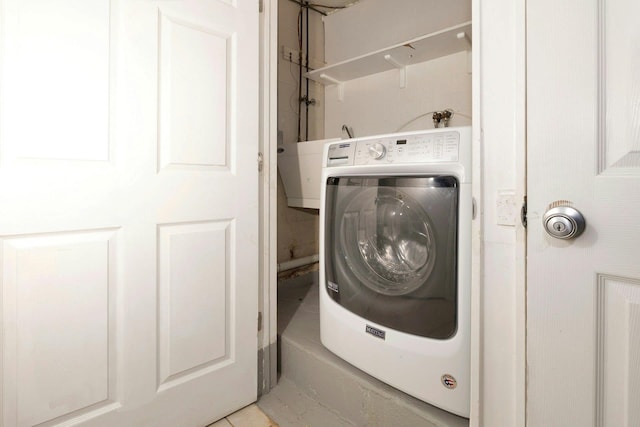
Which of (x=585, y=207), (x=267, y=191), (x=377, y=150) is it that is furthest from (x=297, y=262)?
(x=585, y=207)

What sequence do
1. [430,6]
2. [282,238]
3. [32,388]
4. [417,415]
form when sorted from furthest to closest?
[282,238]
[430,6]
[417,415]
[32,388]

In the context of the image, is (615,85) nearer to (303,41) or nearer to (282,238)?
(282,238)

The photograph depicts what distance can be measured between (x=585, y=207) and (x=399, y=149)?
0.59m

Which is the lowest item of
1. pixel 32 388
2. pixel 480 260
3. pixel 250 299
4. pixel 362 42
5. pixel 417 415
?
pixel 417 415

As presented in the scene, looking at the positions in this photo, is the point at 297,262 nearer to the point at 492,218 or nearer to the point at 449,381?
the point at 449,381

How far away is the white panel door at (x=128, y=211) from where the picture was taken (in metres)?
0.92

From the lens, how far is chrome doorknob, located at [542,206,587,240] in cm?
68

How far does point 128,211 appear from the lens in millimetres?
1082

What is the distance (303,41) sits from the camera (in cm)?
239

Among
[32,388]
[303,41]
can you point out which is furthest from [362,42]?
[32,388]

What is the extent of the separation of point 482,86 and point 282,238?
1.68 meters

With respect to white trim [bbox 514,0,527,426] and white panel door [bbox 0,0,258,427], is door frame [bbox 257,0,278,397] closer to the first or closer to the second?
white panel door [bbox 0,0,258,427]

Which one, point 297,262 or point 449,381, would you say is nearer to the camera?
point 449,381

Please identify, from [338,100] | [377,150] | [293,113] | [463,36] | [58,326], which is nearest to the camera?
[58,326]
